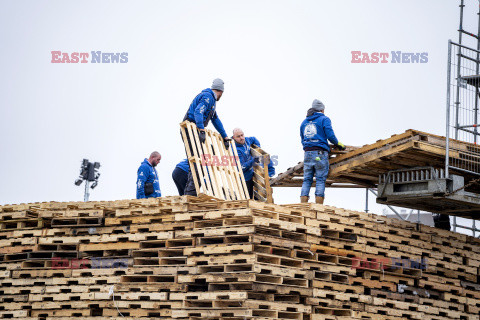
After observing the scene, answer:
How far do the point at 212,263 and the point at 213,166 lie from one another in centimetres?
283

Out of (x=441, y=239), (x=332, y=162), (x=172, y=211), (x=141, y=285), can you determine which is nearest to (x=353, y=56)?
(x=332, y=162)

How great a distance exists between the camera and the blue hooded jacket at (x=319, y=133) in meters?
16.4

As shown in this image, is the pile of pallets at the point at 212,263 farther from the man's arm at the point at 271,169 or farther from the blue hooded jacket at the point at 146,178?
the man's arm at the point at 271,169

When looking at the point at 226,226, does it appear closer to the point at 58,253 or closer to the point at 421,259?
the point at 58,253

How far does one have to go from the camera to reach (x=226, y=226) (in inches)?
525

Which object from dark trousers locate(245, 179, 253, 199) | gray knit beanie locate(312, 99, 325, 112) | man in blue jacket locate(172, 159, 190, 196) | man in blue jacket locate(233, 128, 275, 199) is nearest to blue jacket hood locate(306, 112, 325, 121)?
gray knit beanie locate(312, 99, 325, 112)

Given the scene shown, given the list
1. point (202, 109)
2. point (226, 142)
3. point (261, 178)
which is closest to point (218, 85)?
point (202, 109)

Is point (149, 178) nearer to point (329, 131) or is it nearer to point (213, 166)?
point (213, 166)

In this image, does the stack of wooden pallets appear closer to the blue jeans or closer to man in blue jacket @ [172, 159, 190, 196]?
the blue jeans

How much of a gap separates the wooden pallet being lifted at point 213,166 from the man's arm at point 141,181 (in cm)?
224

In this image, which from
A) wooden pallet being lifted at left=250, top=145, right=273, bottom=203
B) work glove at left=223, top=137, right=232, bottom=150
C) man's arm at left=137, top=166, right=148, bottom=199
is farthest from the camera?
man's arm at left=137, top=166, right=148, bottom=199

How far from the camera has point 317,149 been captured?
16.5 metres

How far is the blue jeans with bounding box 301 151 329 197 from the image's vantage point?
53.8ft

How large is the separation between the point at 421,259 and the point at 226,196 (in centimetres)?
386
